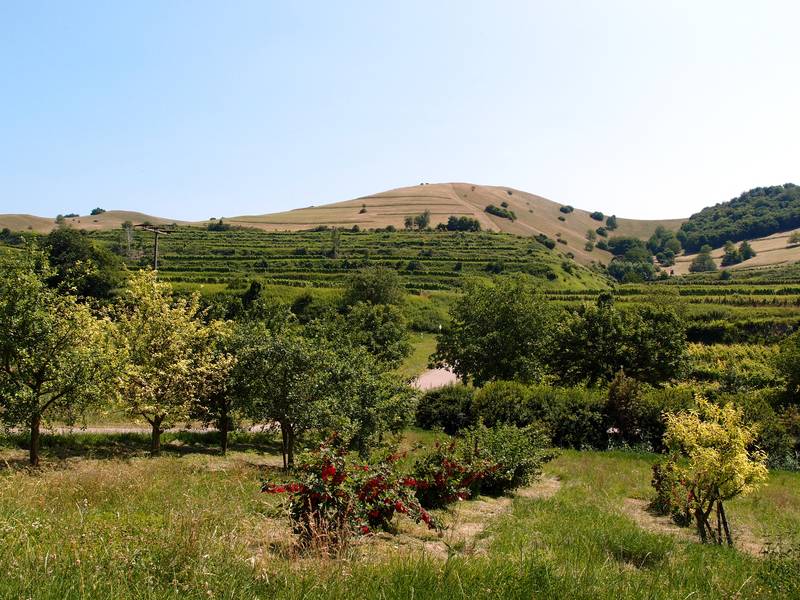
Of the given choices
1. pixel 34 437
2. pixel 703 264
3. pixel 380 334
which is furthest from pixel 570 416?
pixel 703 264

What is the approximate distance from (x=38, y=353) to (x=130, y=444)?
8.28 metres

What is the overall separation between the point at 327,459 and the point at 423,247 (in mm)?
112110

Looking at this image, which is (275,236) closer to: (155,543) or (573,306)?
(573,306)

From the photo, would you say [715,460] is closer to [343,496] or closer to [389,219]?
[343,496]

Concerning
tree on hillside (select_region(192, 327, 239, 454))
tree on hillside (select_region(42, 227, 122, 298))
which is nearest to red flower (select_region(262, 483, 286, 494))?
tree on hillside (select_region(192, 327, 239, 454))

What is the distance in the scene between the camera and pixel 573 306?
73.1m

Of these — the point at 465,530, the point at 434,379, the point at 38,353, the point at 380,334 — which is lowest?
the point at 434,379

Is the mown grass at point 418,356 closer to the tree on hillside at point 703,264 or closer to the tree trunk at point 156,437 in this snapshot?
the tree trunk at point 156,437

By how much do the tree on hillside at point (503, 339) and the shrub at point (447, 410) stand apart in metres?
6.76

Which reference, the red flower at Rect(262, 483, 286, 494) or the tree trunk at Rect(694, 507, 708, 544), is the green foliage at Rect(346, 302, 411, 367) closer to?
the tree trunk at Rect(694, 507, 708, 544)

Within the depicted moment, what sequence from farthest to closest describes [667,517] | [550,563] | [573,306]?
1. [573,306]
2. [667,517]
3. [550,563]

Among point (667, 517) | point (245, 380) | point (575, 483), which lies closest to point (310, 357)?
point (245, 380)

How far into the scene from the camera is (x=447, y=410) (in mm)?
31969

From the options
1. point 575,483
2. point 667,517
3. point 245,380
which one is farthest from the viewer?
point 245,380
